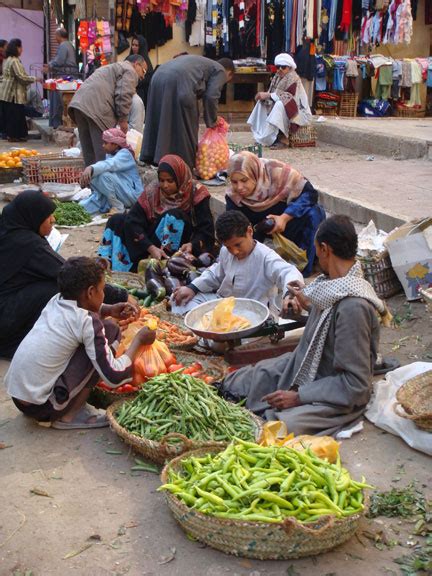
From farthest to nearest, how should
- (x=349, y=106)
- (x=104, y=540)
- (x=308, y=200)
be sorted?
(x=349, y=106) → (x=308, y=200) → (x=104, y=540)

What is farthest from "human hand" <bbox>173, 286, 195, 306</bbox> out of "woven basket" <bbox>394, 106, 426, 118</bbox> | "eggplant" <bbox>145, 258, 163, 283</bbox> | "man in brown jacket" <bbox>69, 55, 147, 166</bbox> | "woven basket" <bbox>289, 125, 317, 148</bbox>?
"woven basket" <bbox>394, 106, 426, 118</bbox>

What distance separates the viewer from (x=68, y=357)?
162 inches

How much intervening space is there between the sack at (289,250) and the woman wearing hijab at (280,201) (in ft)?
0.25

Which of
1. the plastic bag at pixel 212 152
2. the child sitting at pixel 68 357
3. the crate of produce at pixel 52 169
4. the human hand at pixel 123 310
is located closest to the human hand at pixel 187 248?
the human hand at pixel 123 310

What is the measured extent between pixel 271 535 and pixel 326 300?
4.60 ft

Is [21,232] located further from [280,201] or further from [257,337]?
[280,201]

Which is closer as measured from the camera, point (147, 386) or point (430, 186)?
point (147, 386)

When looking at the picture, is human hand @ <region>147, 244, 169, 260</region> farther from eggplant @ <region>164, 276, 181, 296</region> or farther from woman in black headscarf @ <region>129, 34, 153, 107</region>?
woman in black headscarf @ <region>129, 34, 153, 107</region>

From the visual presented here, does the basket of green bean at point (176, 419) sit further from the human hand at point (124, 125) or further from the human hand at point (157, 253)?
the human hand at point (124, 125)

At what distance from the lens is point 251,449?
3420 mm

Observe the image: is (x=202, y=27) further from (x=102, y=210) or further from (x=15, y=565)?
(x=15, y=565)

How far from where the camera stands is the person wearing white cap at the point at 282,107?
12.1 meters

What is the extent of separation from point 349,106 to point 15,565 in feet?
45.6

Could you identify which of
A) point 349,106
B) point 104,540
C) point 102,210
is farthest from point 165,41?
point 104,540
